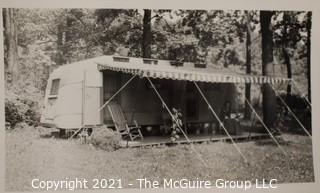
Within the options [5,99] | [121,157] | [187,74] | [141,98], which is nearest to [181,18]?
[187,74]

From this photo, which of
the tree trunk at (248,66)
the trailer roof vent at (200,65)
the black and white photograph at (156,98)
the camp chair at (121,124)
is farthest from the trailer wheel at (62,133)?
the tree trunk at (248,66)

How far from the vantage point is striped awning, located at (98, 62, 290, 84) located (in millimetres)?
5016

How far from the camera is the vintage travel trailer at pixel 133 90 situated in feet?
16.3

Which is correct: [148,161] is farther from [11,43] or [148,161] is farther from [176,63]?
[11,43]

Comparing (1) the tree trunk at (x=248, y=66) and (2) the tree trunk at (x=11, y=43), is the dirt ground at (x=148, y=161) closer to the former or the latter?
(1) the tree trunk at (x=248, y=66)

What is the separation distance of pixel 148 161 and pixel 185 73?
1.05m

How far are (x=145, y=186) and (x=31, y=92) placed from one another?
1.49 meters

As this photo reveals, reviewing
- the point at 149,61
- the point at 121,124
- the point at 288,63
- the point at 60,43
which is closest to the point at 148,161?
the point at 121,124

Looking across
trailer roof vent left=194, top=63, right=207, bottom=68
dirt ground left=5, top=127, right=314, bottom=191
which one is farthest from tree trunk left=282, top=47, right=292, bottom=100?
trailer roof vent left=194, top=63, right=207, bottom=68

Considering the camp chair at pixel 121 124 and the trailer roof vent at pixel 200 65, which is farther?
the camp chair at pixel 121 124

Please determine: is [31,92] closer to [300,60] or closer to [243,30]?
[243,30]

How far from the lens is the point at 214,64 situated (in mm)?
5184

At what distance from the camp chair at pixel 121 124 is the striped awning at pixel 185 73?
0.48m

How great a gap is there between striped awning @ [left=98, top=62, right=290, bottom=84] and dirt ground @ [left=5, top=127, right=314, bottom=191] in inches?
28.3
